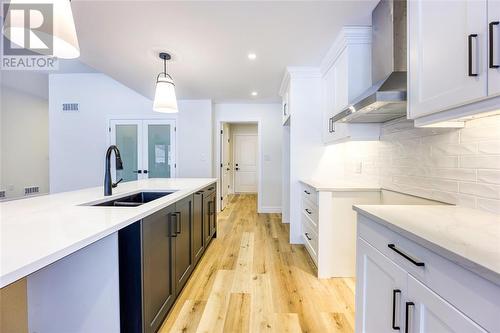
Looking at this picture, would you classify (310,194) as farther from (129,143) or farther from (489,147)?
(129,143)

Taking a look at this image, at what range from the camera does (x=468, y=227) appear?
89 cm

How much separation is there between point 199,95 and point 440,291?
4.37 meters

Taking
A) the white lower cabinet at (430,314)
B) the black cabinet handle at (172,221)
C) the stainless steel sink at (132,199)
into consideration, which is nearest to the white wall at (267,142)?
the stainless steel sink at (132,199)

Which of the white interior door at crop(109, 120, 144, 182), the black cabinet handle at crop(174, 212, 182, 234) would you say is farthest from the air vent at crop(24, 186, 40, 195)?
the black cabinet handle at crop(174, 212, 182, 234)

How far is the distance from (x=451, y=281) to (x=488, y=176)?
2.69 feet

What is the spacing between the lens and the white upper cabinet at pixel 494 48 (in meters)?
0.76

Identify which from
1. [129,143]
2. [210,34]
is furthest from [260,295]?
[129,143]

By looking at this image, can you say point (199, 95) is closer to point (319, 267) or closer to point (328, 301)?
point (319, 267)

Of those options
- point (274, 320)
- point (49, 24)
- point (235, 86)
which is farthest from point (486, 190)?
point (235, 86)

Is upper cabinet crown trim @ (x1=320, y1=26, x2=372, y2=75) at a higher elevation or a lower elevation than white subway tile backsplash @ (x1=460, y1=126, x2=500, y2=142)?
higher

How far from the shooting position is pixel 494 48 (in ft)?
2.52

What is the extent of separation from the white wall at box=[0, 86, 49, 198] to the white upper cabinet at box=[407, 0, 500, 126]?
23.8 feet

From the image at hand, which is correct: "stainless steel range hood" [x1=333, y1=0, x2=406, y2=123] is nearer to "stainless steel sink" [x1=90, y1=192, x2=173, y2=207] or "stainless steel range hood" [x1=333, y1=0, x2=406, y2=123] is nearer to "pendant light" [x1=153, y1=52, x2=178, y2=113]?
"pendant light" [x1=153, y1=52, x2=178, y2=113]

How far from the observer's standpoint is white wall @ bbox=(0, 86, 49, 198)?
16.1ft
